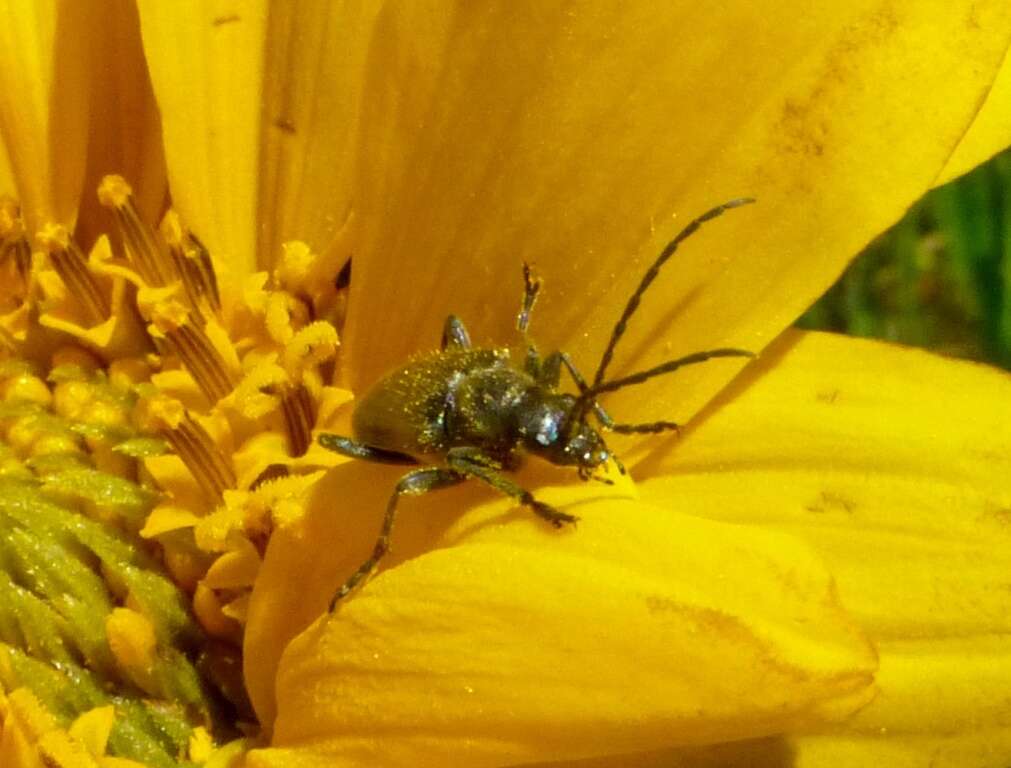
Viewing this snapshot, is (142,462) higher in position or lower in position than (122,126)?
lower

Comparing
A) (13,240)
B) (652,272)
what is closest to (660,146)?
(652,272)

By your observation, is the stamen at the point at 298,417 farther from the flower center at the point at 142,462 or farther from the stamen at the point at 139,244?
the stamen at the point at 139,244

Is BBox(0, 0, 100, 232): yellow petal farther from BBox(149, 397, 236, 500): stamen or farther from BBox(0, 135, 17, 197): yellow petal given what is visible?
BBox(149, 397, 236, 500): stamen

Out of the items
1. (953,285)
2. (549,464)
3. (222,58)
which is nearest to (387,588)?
(549,464)

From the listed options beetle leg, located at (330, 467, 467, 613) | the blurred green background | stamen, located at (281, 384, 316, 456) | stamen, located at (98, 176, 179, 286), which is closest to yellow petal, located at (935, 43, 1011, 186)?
the blurred green background

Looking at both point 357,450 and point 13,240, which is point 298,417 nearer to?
point 357,450
